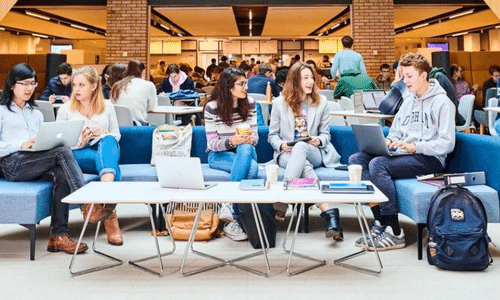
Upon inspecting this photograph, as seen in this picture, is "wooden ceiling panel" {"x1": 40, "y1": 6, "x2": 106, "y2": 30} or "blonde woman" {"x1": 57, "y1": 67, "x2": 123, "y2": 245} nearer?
"blonde woman" {"x1": 57, "y1": 67, "x2": 123, "y2": 245}

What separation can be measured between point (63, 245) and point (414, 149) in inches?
99.0

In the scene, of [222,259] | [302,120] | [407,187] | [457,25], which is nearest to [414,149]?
[407,187]

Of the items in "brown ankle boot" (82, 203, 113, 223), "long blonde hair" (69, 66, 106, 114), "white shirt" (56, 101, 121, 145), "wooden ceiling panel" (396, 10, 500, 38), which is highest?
"wooden ceiling panel" (396, 10, 500, 38)

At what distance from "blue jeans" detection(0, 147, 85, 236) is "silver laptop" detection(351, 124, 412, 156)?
203 centimetres

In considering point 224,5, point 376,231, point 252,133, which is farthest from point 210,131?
point 224,5

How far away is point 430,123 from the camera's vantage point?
405 cm

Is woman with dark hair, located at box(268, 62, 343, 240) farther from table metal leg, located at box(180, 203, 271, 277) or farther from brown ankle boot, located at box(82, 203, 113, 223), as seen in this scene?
brown ankle boot, located at box(82, 203, 113, 223)

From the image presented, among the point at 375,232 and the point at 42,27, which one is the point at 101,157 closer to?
the point at 375,232

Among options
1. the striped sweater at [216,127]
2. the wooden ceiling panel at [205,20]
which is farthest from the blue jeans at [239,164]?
the wooden ceiling panel at [205,20]

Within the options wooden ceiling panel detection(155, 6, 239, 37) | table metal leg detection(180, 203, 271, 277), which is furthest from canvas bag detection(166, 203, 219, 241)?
wooden ceiling panel detection(155, 6, 239, 37)

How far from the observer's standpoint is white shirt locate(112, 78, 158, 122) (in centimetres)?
623

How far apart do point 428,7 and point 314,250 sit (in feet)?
37.3

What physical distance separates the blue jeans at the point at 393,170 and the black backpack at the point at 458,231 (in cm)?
44

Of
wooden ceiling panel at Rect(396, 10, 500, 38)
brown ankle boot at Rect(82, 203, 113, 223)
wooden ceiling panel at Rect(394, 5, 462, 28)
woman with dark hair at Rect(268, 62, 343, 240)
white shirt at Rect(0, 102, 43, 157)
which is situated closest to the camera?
brown ankle boot at Rect(82, 203, 113, 223)
